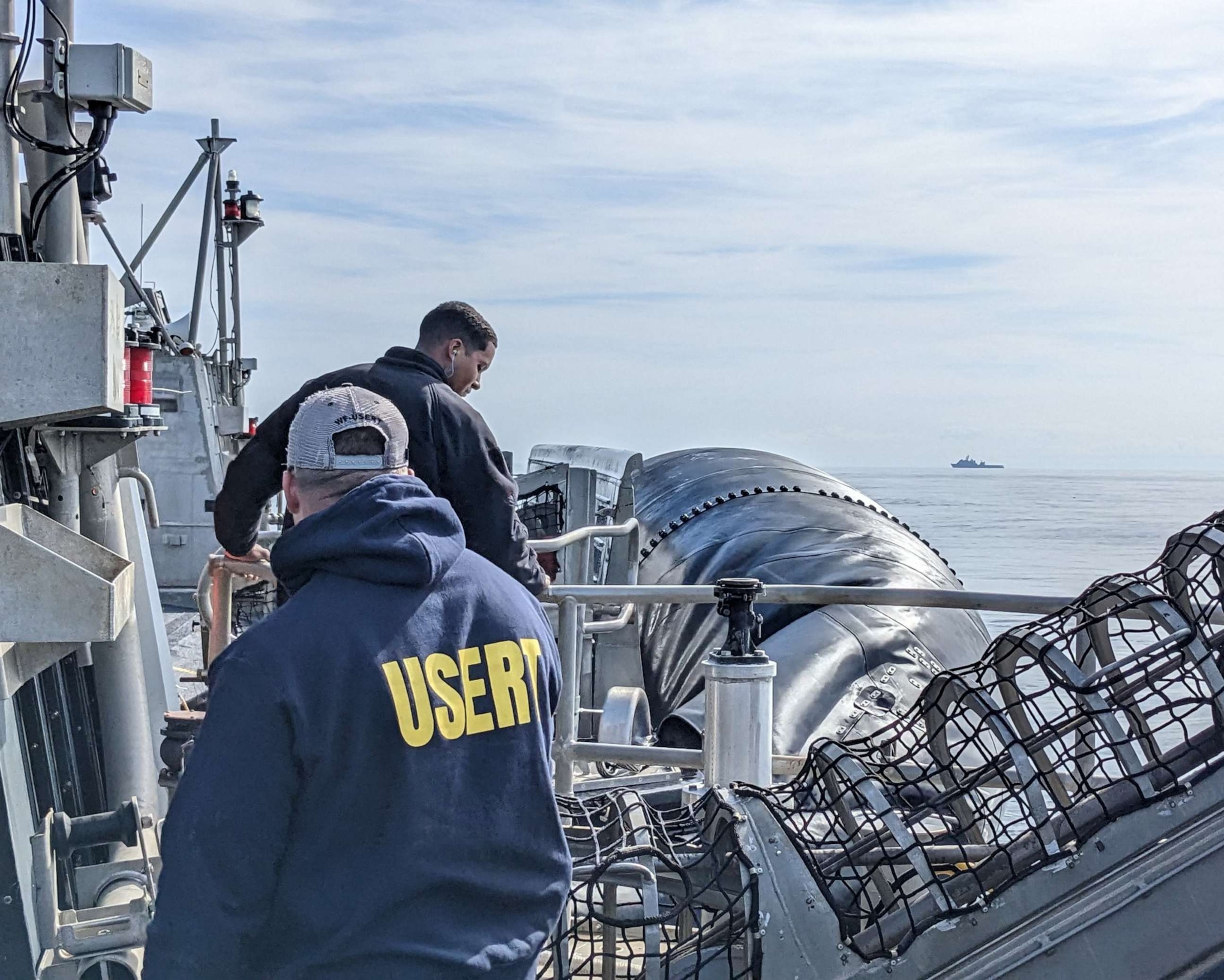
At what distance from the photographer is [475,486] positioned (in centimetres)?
414

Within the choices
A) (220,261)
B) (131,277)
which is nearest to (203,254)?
(220,261)

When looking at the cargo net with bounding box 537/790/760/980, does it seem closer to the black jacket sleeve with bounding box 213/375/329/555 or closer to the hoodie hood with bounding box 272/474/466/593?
the hoodie hood with bounding box 272/474/466/593

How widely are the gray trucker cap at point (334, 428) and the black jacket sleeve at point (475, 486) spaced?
6.45 feet

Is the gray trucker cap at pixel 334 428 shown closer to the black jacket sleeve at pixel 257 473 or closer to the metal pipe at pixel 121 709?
the black jacket sleeve at pixel 257 473

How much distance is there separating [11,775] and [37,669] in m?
0.31

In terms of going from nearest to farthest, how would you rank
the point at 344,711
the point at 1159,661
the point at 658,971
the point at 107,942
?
1. the point at 344,711
2. the point at 658,971
3. the point at 1159,661
4. the point at 107,942

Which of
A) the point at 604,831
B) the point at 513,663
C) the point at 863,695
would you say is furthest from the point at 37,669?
the point at 863,695

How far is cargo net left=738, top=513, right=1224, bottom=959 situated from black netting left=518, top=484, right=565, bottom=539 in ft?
21.9

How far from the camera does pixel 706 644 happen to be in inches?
389

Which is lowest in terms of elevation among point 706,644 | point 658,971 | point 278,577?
point 706,644

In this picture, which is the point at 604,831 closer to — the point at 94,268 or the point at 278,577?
the point at 278,577

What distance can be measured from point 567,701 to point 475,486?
50.9 inches

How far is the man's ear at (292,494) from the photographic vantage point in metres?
2.12

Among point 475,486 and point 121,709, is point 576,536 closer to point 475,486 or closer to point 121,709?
point 475,486
